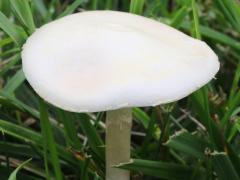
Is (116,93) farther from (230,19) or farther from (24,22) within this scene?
(230,19)

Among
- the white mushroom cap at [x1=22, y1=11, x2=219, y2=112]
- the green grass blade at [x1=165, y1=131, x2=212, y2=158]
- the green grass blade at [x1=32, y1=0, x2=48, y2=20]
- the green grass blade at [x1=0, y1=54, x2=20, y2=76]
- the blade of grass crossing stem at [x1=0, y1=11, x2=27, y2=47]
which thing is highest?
the white mushroom cap at [x1=22, y1=11, x2=219, y2=112]

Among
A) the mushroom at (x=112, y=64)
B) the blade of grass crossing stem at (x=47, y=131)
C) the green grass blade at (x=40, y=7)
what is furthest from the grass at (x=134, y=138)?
the green grass blade at (x=40, y=7)

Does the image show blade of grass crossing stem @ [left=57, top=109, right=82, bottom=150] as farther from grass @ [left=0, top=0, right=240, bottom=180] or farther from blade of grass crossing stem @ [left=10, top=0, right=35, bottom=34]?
blade of grass crossing stem @ [left=10, top=0, right=35, bottom=34]

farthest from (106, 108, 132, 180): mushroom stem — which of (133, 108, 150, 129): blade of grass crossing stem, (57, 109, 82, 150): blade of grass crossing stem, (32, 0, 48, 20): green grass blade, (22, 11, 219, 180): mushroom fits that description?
(32, 0, 48, 20): green grass blade

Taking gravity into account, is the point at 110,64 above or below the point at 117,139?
above

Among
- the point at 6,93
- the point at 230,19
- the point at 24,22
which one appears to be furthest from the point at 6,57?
the point at 230,19

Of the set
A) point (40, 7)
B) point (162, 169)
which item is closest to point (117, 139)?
point (162, 169)

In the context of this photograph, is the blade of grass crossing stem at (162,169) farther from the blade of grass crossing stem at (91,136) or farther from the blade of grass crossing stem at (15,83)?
the blade of grass crossing stem at (15,83)

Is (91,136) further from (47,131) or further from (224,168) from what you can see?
(224,168)
